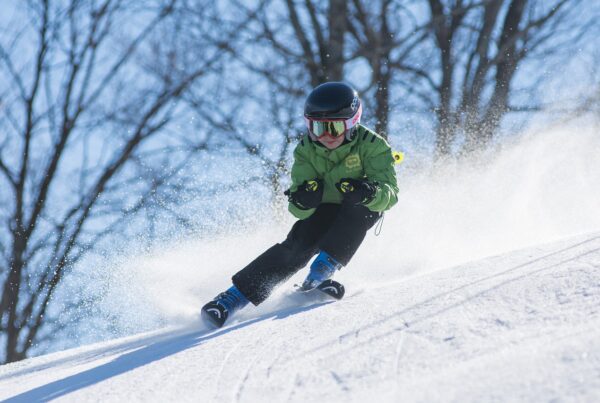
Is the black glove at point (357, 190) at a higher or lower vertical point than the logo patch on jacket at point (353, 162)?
lower

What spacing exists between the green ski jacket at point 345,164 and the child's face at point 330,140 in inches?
2.0

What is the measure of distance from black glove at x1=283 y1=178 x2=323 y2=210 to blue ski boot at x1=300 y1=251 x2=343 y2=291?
31cm

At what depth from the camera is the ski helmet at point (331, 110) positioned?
13.1ft

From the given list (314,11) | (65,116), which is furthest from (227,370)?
(314,11)

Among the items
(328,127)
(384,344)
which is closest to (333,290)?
(328,127)

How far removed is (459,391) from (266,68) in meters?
13.5

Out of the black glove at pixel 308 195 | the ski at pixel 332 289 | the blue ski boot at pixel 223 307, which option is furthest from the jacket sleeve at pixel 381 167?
the blue ski boot at pixel 223 307

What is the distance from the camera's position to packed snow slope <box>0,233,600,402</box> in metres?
1.72

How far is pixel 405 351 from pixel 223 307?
5.57ft

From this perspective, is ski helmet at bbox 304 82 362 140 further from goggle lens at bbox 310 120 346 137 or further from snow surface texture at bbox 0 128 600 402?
snow surface texture at bbox 0 128 600 402

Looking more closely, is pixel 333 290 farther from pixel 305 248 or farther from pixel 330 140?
pixel 330 140

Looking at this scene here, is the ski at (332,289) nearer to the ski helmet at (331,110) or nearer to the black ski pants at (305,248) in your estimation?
the black ski pants at (305,248)

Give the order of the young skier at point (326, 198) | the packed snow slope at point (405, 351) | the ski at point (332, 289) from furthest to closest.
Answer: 1. the young skier at point (326, 198)
2. the ski at point (332, 289)
3. the packed snow slope at point (405, 351)

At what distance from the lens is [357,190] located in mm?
3865
